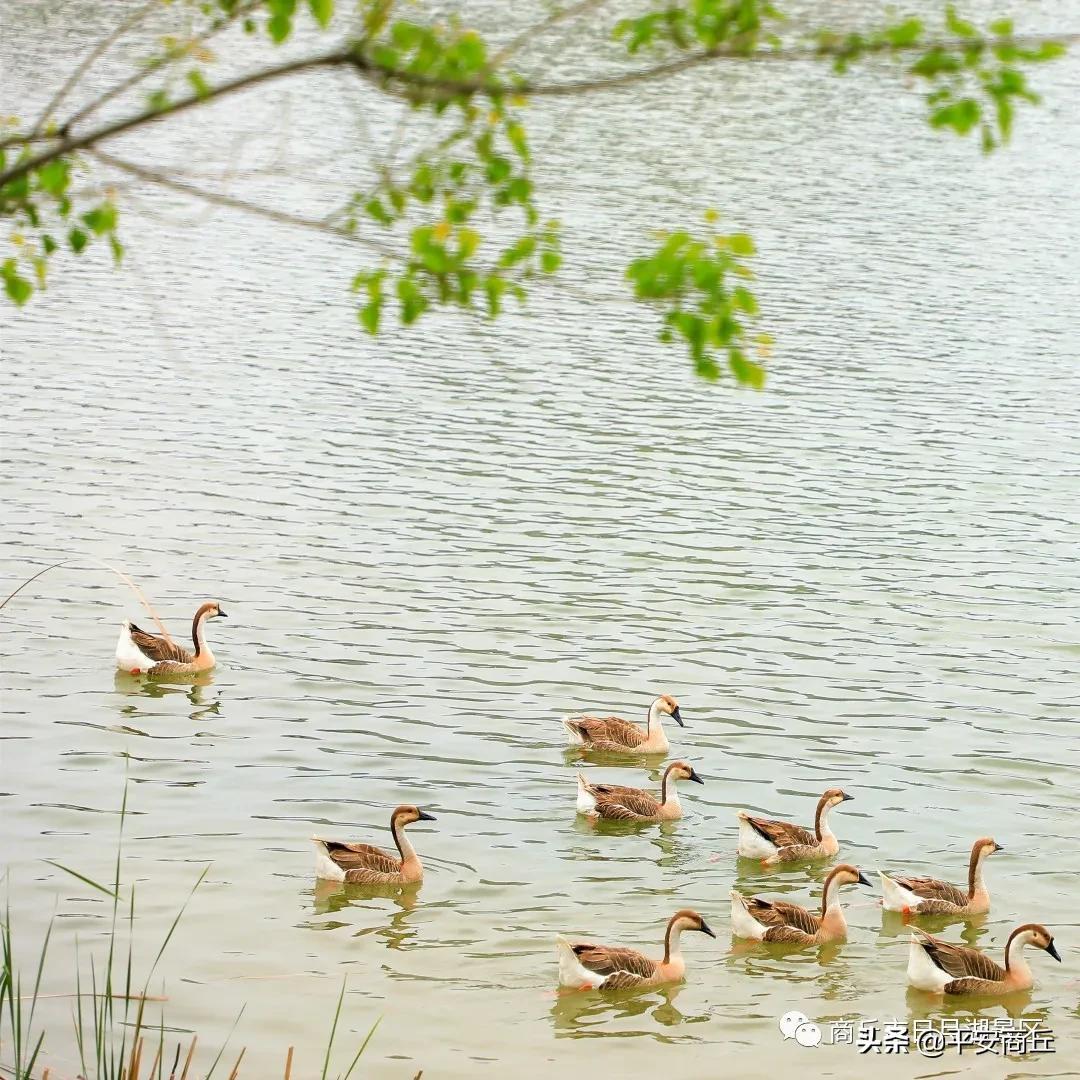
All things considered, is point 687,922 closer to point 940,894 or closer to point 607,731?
point 940,894

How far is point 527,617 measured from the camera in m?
19.2

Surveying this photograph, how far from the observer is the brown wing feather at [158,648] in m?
17.4

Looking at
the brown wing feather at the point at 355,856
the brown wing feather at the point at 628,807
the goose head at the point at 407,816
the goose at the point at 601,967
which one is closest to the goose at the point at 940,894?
the brown wing feather at the point at 628,807

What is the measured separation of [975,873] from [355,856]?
15.4 feet

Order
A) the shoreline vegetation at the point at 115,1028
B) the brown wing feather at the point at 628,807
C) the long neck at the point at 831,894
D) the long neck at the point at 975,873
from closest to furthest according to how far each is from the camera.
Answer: the shoreline vegetation at the point at 115,1028, the long neck at the point at 831,894, the long neck at the point at 975,873, the brown wing feather at the point at 628,807

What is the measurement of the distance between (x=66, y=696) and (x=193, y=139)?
24.8 meters

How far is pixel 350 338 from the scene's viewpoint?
2953cm

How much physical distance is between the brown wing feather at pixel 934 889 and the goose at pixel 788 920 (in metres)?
0.58

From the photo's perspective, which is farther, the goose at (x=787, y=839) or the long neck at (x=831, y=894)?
the goose at (x=787, y=839)

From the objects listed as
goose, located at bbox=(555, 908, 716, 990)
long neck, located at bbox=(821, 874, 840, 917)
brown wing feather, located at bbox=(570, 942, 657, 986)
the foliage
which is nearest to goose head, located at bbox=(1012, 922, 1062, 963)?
long neck, located at bbox=(821, 874, 840, 917)

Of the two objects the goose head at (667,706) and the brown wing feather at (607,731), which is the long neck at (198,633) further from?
the goose head at (667,706)

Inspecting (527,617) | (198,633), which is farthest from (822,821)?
(198,633)

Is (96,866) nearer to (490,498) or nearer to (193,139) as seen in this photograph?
(490,498)

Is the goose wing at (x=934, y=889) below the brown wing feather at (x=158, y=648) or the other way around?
below
